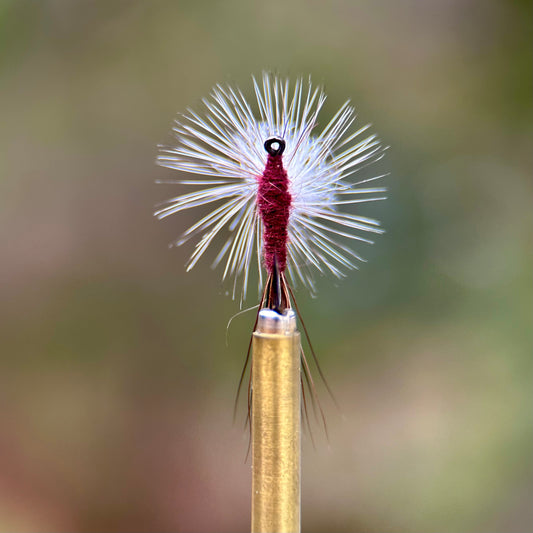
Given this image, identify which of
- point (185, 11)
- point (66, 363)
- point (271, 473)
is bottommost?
point (271, 473)

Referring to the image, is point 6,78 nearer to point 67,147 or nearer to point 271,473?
point 67,147

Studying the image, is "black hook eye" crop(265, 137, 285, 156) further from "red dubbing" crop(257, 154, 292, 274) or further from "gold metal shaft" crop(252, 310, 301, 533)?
"gold metal shaft" crop(252, 310, 301, 533)

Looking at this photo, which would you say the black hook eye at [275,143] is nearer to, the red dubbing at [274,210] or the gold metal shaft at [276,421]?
the red dubbing at [274,210]

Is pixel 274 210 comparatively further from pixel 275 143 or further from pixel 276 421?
pixel 276 421

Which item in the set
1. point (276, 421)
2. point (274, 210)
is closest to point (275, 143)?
point (274, 210)

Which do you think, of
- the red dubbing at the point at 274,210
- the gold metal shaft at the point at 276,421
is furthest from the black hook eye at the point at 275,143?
the gold metal shaft at the point at 276,421

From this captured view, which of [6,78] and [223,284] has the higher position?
[6,78]

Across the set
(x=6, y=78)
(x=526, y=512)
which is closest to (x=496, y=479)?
(x=526, y=512)
